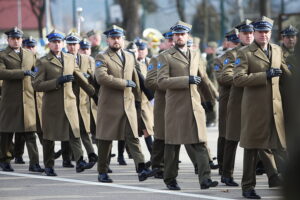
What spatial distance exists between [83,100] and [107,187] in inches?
99.6

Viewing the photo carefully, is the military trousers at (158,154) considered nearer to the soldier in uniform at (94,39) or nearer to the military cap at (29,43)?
the military cap at (29,43)

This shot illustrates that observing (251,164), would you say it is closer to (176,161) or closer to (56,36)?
(176,161)

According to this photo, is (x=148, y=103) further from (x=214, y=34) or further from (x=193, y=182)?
(x=214, y=34)

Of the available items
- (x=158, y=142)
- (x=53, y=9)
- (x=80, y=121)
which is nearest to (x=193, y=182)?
(x=158, y=142)

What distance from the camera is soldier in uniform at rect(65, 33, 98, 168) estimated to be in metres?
11.1

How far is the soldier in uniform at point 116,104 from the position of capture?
914 cm

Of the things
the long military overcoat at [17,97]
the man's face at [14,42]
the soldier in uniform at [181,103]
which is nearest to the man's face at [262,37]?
the soldier in uniform at [181,103]

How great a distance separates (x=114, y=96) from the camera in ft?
30.5

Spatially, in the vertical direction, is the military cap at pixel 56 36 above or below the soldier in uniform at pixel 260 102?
above

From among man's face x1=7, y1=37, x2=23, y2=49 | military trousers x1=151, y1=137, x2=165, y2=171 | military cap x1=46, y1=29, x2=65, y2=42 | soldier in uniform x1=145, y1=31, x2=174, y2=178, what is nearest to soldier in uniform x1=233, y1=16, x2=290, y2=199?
soldier in uniform x1=145, y1=31, x2=174, y2=178

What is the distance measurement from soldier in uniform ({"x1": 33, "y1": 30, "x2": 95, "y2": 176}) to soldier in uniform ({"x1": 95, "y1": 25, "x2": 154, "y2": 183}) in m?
0.99

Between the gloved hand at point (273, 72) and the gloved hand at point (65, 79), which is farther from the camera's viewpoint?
the gloved hand at point (65, 79)

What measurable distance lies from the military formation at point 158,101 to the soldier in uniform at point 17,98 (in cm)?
1

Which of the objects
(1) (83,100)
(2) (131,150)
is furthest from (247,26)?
(1) (83,100)
